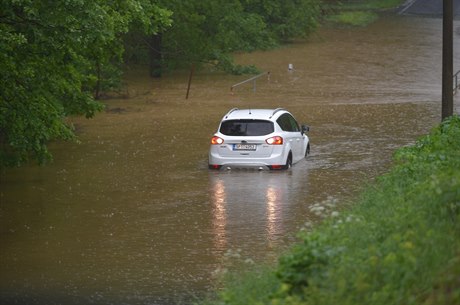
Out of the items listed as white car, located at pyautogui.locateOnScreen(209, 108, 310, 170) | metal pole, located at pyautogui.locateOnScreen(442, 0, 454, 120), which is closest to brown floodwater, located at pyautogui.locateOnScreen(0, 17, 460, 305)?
white car, located at pyautogui.locateOnScreen(209, 108, 310, 170)

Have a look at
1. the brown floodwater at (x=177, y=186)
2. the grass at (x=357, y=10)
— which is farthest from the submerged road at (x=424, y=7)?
the brown floodwater at (x=177, y=186)

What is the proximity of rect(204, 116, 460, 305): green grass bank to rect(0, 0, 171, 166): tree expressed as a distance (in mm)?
9219

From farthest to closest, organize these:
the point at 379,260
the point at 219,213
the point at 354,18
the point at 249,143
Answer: the point at 354,18
the point at 249,143
the point at 219,213
the point at 379,260

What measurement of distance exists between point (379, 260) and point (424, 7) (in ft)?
258

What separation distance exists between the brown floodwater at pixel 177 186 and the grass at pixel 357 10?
85.3 feet

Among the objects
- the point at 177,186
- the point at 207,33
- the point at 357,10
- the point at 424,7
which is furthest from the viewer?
the point at 424,7

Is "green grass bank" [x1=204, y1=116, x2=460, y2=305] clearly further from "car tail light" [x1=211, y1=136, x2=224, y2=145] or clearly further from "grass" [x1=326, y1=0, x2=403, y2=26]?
"grass" [x1=326, y1=0, x2=403, y2=26]

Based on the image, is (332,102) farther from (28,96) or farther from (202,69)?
(28,96)

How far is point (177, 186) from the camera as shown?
80.5ft

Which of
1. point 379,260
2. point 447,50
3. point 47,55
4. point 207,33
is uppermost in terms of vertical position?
point 207,33

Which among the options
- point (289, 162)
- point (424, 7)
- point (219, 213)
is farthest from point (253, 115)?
point (424, 7)

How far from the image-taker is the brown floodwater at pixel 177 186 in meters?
15.7

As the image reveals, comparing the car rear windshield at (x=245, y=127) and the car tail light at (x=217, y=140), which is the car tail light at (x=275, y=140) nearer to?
the car rear windshield at (x=245, y=127)

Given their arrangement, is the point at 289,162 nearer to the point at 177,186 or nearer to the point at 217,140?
the point at 217,140
